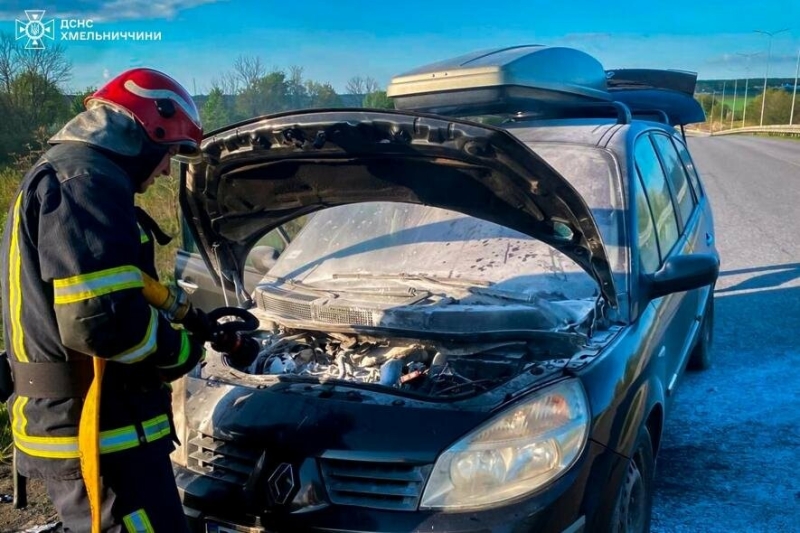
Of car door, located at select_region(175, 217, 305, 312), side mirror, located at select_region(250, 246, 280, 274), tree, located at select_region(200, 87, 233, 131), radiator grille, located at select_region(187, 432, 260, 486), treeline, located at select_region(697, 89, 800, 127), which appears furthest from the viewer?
treeline, located at select_region(697, 89, 800, 127)

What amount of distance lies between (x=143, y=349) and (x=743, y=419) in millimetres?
3486

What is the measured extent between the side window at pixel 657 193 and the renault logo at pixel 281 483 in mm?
2144

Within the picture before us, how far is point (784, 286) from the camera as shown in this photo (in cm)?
686

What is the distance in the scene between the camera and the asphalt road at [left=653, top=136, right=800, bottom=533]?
3.27m

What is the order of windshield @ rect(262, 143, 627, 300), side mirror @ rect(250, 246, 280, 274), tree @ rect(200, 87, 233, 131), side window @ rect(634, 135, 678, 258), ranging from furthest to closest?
1. tree @ rect(200, 87, 233, 131)
2. side mirror @ rect(250, 246, 280, 274)
3. side window @ rect(634, 135, 678, 258)
4. windshield @ rect(262, 143, 627, 300)

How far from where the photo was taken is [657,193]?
3.83 metres

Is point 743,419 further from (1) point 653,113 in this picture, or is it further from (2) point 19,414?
(2) point 19,414

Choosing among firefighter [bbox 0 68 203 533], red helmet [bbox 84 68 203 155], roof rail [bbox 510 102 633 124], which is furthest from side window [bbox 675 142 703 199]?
firefighter [bbox 0 68 203 533]

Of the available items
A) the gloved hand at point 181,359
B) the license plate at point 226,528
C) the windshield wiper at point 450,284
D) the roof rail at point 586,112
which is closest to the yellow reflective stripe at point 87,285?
the gloved hand at point 181,359

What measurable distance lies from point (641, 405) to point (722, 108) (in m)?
83.7

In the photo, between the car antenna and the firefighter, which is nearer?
the firefighter

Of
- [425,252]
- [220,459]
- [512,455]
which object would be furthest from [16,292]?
[425,252]

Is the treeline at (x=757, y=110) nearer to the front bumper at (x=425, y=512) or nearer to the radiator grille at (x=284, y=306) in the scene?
the radiator grille at (x=284, y=306)

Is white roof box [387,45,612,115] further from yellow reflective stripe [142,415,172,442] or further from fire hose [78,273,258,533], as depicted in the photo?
yellow reflective stripe [142,415,172,442]
